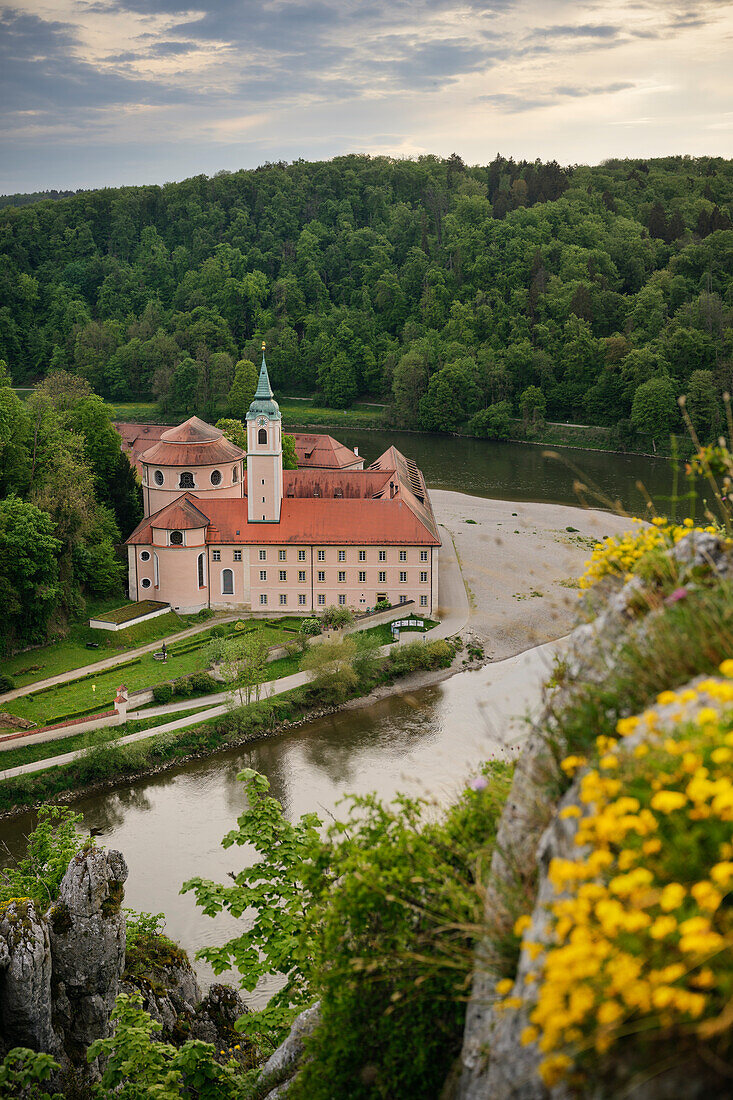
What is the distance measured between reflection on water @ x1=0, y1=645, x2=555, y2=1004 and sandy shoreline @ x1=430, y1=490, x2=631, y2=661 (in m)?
3.64

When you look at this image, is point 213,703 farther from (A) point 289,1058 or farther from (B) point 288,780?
(A) point 289,1058

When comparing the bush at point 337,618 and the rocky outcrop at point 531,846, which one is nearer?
the rocky outcrop at point 531,846

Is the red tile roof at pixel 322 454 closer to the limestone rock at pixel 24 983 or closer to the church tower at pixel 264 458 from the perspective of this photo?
the church tower at pixel 264 458

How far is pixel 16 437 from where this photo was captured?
3591cm

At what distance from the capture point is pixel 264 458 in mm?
36625

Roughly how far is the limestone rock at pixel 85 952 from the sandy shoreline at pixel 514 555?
1689 centimetres

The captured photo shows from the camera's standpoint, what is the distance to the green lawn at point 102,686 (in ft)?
89.8

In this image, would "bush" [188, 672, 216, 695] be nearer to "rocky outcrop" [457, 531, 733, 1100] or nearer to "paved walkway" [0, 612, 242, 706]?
"paved walkway" [0, 612, 242, 706]

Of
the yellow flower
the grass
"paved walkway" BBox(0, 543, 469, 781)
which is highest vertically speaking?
the yellow flower

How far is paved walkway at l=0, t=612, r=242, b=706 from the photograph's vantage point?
2867cm

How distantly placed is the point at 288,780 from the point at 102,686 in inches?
290

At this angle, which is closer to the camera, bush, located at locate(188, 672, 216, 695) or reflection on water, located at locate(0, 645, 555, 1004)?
reflection on water, located at locate(0, 645, 555, 1004)

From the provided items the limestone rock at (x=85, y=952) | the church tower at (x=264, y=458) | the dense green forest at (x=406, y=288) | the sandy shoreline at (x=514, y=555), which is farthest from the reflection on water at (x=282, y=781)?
the dense green forest at (x=406, y=288)

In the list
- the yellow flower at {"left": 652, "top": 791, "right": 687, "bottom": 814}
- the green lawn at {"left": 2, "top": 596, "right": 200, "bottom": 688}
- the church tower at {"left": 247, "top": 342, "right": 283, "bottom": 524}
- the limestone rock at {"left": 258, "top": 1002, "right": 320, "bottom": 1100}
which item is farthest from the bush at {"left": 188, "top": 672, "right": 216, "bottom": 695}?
the yellow flower at {"left": 652, "top": 791, "right": 687, "bottom": 814}
